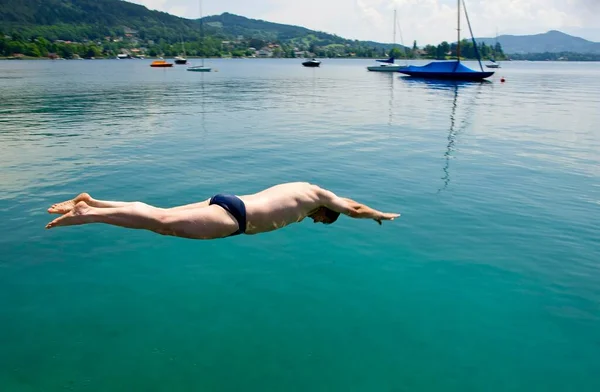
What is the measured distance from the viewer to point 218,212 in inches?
257

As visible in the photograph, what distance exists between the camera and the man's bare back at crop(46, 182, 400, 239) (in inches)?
239

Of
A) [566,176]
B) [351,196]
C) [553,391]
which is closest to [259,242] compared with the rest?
[351,196]

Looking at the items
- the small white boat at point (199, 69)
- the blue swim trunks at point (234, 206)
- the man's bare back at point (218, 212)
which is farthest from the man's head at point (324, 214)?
the small white boat at point (199, 69)

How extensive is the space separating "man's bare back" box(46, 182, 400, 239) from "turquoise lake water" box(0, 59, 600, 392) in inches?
83.8

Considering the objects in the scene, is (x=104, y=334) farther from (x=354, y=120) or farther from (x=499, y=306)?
(x=354, y=120)

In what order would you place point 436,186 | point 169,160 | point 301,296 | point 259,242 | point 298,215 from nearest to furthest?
point 298,215 < point 301,296 < point 259,242 < point 436,186 < point 169,160

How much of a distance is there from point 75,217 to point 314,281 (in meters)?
5.16

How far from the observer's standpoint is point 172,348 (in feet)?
24.5

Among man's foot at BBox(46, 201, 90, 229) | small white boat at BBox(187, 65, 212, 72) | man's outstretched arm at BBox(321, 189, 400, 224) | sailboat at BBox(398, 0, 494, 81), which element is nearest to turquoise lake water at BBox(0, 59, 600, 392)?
man's outstretched arm at BBox(321, 189, 400, 224)

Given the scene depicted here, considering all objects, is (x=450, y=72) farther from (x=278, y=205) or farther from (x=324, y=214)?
(x=278, y=205)

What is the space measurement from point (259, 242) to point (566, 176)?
13.0 m

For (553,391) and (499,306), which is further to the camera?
(499,306)

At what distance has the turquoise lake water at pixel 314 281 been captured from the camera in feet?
23.3

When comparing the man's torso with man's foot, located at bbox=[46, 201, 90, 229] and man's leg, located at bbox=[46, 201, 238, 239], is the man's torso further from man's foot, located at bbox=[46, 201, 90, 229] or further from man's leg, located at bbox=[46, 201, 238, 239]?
man's foot, located at bbox=[46, 201, 90, 229]
